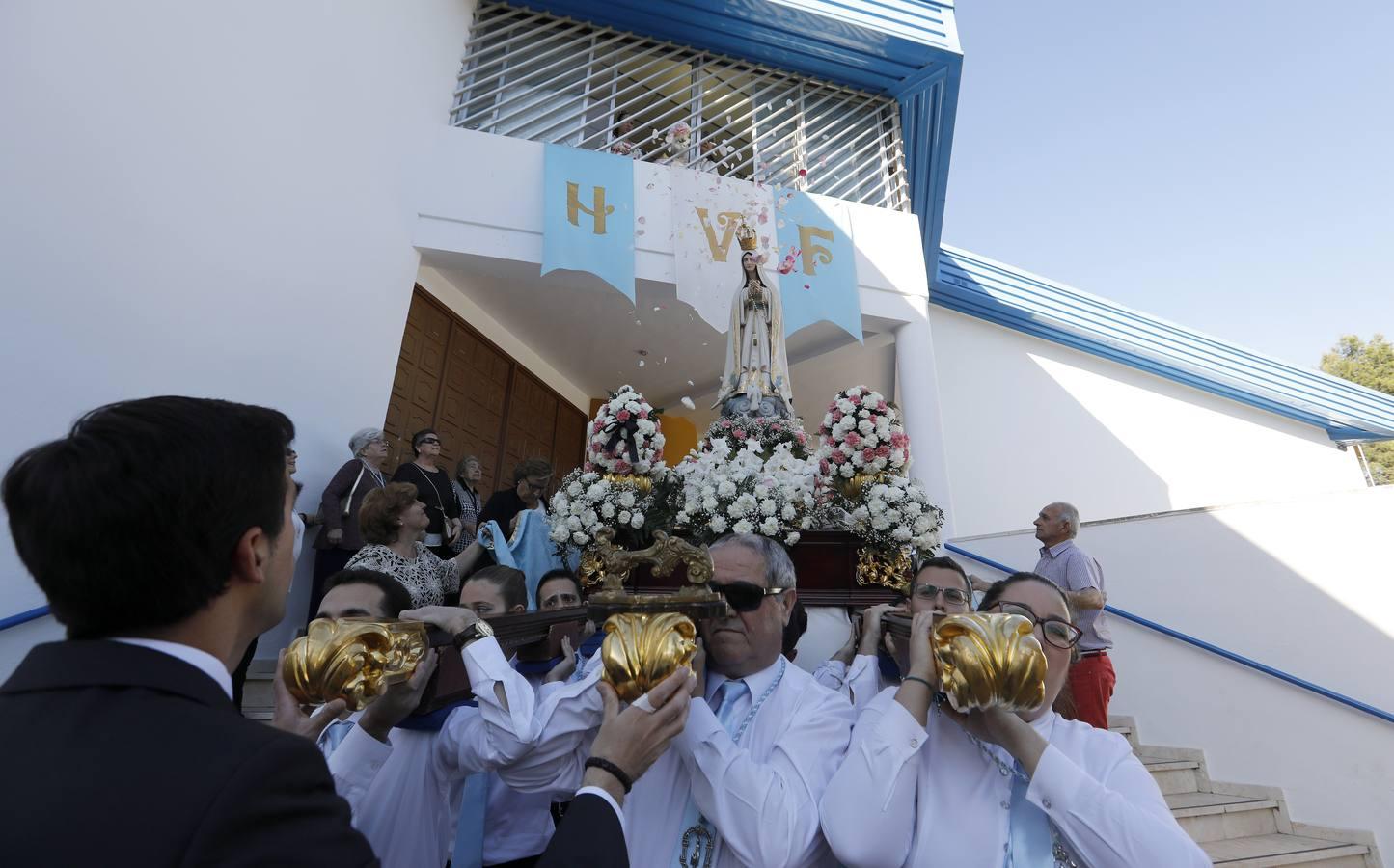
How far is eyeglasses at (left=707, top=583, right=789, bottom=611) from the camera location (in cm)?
166

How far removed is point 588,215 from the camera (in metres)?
6.36

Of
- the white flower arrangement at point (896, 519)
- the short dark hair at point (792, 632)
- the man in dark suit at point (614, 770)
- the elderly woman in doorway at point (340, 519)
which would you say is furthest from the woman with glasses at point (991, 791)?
the elderly woman in doorway at point (340, 519)

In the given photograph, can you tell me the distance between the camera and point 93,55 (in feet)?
11.8

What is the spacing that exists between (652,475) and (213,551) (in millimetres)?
3123

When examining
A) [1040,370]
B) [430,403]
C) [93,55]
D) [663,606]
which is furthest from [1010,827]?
[1040,370]

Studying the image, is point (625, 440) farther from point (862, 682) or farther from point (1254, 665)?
point (1254, 665)

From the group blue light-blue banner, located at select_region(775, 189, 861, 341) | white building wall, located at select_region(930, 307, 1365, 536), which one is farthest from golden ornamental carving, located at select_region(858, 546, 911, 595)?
white building wall, located at select_region(930, 307, 1365, 536)

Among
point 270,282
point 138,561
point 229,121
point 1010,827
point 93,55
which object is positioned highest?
point 229,121

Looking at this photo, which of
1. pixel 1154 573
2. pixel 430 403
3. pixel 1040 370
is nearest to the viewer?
pixel 1154 573

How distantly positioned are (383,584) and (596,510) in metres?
1.96

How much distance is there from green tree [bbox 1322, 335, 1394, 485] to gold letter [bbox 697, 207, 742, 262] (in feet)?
52.3

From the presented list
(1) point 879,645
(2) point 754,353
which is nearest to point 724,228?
(2) point 754,353

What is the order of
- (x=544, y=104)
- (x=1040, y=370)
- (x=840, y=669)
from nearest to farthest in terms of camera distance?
(x=840, y=669)
(x=544, y=104)
(x=1040, y=370)

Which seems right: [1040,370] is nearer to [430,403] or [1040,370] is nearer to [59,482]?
[430,403]
